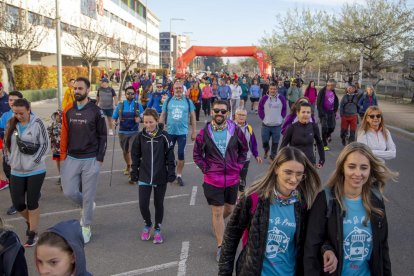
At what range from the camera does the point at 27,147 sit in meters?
5.02

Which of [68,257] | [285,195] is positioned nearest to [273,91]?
[285,195]

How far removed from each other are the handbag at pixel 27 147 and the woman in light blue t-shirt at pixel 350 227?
3618 mm

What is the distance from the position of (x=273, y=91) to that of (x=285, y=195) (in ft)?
23.2

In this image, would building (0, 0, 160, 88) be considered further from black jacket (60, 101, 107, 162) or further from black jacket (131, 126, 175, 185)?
black jacket (131, 126, 175, 185)

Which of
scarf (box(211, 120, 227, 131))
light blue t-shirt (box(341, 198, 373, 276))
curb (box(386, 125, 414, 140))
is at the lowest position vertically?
curb (box(386, 125, 414, 140))

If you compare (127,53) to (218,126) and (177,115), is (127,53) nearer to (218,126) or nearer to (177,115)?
(177,115)

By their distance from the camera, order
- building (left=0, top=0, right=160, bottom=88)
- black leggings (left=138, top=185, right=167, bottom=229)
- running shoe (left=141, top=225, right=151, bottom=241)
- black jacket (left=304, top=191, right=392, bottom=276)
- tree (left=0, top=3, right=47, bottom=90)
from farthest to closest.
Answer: building (left=0, top=0, right=160, bottom=88) → tree (left=0, top=3, right=47, bottom=90) → running shoe (left=141, top=225, right=151, bottom=241) → black leggings (left=138, top=185, right=167, bottom=229) → black jacket (left=304, top=191, right=392, bottom=276)

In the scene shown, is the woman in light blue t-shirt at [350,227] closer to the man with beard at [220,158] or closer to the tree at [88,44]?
the man with beard at [220,158]

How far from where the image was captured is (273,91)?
9.62 meters

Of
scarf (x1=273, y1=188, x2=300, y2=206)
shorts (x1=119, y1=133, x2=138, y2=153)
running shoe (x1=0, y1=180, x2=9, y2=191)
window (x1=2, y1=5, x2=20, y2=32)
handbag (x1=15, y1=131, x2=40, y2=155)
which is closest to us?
scarf (x1=273, y1=188, x2=300, y2=206)

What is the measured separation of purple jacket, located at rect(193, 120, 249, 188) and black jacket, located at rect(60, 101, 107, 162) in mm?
1353

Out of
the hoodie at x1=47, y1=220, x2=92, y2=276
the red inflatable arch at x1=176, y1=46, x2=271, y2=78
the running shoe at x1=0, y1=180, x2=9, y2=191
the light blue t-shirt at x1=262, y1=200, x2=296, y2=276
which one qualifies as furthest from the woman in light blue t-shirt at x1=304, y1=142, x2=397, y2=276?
the red inflatable arch at x1=176, y1=46, x2=271, y2=78

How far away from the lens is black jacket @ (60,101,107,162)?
5.20 metres

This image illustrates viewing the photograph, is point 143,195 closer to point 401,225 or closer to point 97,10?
point 401,225
